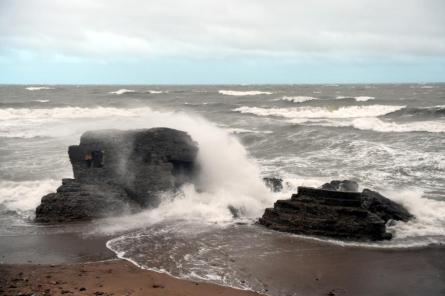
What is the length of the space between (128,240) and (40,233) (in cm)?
206

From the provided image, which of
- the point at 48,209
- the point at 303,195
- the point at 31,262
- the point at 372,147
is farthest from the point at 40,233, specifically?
the point at 372,147

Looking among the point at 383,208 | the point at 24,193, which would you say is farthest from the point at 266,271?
the point at 24,193

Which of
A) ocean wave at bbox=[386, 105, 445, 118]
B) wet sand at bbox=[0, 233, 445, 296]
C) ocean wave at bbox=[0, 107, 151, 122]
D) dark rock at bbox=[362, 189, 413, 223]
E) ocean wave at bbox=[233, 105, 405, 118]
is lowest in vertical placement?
wet sand at bbox=[0, 233, 445, 296]

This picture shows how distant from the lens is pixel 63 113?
44.3 metres

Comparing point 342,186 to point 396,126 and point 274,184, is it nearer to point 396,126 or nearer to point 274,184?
point 274,184

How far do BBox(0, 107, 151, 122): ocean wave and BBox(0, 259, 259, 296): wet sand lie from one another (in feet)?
112

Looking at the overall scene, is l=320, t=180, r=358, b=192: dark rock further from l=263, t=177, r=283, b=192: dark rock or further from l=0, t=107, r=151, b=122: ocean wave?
l=0, t=107, r=151, b=122: ocean wave

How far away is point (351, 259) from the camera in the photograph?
9.00 m

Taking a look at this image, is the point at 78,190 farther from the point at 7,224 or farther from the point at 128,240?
the point at 128,240

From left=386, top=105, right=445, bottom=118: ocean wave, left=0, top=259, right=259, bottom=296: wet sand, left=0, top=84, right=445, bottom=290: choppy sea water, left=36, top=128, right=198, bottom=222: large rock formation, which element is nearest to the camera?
left=0, top=259, right=259, bottom=296: wet sand

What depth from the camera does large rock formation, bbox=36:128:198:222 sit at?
41.6 ft

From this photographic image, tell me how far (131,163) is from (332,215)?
5273 mm

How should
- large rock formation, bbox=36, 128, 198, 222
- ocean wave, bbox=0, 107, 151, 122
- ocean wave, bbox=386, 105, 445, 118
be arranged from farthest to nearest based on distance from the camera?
ocean wave, bbox=0, 107, 151, 122, ocean wave, bbox=386, 105, 445, 118, large rock formation, bbox=36, 128, 198, 222

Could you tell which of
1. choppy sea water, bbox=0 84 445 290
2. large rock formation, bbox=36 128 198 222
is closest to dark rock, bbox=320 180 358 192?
choppy sea water, bbox=0 84 445 290
